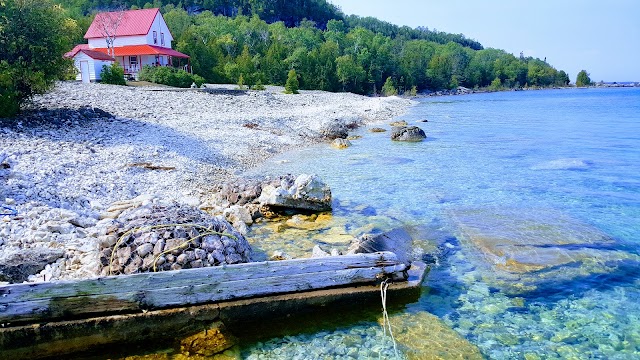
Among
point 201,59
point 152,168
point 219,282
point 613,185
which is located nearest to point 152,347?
point 219,282

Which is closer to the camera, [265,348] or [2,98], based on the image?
[265,348]

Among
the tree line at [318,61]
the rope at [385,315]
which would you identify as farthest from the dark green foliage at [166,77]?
the rope at [385,315]

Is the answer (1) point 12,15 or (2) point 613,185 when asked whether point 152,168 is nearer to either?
(1) point 12,15

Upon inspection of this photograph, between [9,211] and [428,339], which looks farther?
[9,211]

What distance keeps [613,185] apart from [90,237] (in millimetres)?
15597

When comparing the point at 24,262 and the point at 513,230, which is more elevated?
the point at 24,262

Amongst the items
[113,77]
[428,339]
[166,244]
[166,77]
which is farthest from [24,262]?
[166,77]

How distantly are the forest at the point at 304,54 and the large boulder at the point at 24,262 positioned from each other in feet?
82.1

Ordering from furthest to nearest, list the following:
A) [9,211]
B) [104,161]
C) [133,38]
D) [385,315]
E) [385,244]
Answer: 1. [133,38]
2. [104,161]
3. [385,244]
4. [9,211]
5. [385,315]

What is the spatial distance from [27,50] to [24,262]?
42.2ft

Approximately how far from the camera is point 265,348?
5688mm

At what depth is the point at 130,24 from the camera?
2206 inches

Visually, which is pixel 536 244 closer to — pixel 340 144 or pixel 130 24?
pixel 340 144

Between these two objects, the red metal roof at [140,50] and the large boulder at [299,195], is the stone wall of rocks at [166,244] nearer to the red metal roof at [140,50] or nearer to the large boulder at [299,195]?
the large boulder at [299,195]
